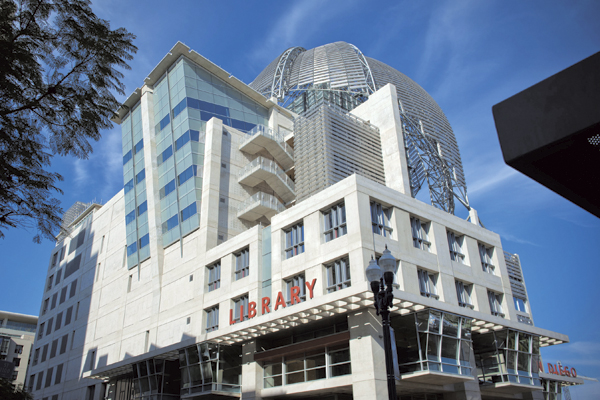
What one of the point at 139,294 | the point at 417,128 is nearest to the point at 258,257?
the point at 139,294

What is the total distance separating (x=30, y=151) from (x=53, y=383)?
194ft

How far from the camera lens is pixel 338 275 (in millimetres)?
30062

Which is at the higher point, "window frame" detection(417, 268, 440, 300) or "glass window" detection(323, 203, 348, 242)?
"glass window" detection(323, 203, 348, 242)

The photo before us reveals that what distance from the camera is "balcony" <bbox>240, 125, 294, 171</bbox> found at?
1896 inches

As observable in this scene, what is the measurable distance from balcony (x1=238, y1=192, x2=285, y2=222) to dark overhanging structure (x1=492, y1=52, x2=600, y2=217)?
126 ft

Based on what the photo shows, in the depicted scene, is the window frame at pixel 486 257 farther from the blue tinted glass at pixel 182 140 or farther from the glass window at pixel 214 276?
the blue tinted glass at pixel 182 140

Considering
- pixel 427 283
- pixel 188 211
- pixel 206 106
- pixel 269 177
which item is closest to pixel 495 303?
pixel 427 283

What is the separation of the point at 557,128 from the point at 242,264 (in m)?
34.1

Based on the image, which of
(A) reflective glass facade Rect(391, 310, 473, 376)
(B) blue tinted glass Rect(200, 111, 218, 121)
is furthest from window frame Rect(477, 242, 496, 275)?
(B) blue tinted glass Rect(200, 111, 218, 121)

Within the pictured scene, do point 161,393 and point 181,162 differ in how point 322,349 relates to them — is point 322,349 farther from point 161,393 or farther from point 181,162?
point 181,162

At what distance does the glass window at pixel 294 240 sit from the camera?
110ft

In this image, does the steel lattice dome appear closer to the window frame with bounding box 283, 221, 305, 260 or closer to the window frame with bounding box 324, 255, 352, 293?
the window frame with bounding box 283, 221, 305, 260

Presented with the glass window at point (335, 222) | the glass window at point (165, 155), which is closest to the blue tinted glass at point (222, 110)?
the glass window at point (165, 155)

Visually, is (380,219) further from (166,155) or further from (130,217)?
(130,217)
